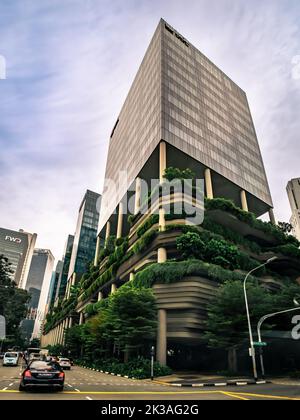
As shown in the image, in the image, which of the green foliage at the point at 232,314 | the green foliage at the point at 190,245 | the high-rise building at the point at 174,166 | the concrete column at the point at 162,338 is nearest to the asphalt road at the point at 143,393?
the green foliage at the point at 232,314

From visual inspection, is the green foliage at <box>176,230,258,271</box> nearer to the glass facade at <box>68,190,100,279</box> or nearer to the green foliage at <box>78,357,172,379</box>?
the green foliage at <box>78,357,172,379</box>

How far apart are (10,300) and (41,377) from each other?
215ft

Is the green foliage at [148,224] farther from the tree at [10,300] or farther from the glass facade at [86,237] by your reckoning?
the glass facade at [86,237]

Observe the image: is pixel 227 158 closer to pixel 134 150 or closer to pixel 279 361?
pixel 134 150

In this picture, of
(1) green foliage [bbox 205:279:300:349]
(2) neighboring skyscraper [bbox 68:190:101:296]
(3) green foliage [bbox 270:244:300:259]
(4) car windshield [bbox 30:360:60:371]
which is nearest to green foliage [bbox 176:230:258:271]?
(1) green foliage [bbox 205:279:300:349]

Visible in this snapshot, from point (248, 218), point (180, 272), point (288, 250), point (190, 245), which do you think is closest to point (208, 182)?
point (248, 218)

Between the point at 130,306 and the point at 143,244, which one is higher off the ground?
the point at 143,244

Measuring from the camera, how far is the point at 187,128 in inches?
1993

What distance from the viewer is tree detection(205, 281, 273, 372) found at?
2606 centimetres

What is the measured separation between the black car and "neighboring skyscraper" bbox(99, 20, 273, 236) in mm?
33161

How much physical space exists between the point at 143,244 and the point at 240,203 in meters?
→ 30.3
